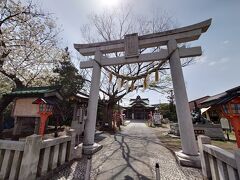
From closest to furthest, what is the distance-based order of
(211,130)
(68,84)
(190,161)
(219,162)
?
(219,162) → (190,161) → (211,130) → (68,84)

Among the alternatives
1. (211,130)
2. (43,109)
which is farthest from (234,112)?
(211,130)

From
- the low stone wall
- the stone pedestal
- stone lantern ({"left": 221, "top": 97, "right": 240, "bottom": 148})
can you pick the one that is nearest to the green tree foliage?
the stone pedestal

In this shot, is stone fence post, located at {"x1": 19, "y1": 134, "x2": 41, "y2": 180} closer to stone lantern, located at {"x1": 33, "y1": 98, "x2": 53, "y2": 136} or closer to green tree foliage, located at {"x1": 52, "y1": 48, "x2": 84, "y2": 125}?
stone lantern, located at {"x1": 33, "y1": 98, "x2": 53, "y2": 136}

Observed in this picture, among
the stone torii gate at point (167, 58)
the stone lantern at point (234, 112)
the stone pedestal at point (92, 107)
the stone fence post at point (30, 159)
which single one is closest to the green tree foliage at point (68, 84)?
the stone pedestal at point (92, 107)

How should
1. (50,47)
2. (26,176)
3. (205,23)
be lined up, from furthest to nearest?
(50,47)
(205,23)
(26,176)

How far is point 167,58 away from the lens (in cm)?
560

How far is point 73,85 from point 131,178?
1041 cm

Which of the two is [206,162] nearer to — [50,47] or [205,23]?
[205,23]

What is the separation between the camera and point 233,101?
9.79 ft

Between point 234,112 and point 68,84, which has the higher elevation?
point 68,84

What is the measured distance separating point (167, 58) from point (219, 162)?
425 cm

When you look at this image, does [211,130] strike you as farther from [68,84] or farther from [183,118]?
[68,84]

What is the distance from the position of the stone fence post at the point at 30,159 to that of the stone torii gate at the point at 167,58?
2.72 m

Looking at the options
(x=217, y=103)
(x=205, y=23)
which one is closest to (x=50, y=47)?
(x=205, y=23)
